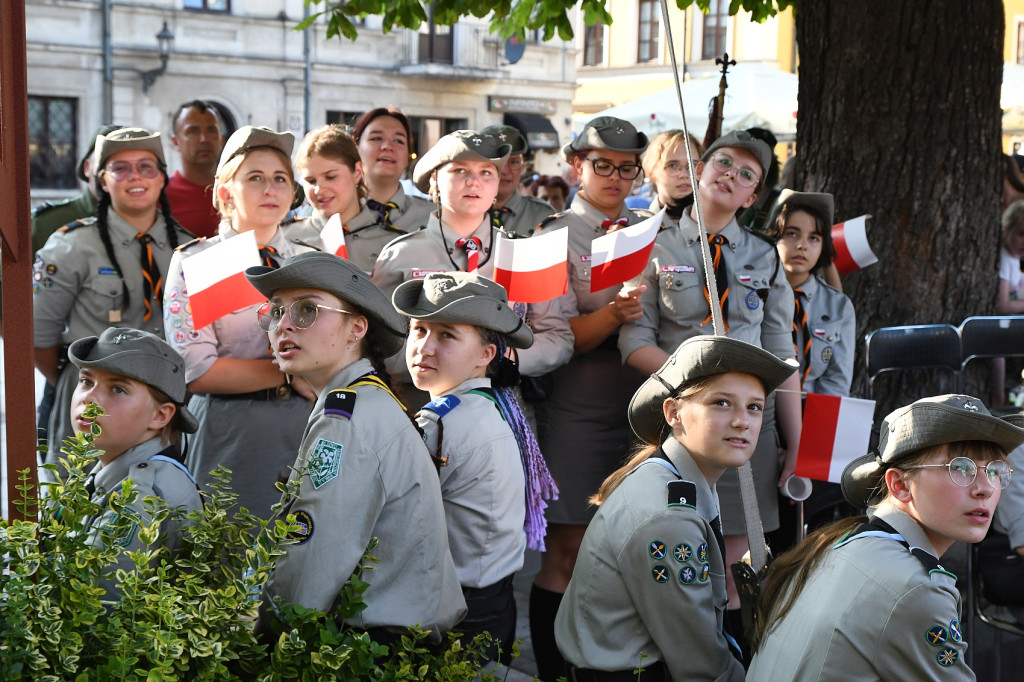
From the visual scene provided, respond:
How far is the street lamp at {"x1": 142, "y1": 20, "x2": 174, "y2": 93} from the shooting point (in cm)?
2573

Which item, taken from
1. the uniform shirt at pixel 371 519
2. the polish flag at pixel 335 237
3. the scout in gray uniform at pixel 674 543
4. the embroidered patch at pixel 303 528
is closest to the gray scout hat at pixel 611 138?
the polish flag at pixel 335 237

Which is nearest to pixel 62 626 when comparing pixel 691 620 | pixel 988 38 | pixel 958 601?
pixel 691 620

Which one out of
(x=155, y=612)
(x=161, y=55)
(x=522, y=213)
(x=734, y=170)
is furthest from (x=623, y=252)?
(x=161, y=55)

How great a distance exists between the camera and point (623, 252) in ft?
13.9

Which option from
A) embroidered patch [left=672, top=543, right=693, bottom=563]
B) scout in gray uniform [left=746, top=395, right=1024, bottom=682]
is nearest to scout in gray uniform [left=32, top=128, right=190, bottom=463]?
embroidered patch [left=672, top=543, right=693, bottom=563]

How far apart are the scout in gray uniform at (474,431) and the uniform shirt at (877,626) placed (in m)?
1.02

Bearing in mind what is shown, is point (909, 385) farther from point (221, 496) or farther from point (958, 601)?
point (221, 496)

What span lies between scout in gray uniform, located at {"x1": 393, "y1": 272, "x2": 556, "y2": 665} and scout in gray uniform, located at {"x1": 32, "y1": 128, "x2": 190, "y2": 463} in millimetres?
1713

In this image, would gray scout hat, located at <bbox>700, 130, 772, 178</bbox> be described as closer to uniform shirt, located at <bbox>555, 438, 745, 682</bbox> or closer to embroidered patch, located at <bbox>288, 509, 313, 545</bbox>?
uniform shirt, located at <bbox>555, 438, 745, 682</bbox>

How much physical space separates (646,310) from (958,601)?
214 centimetres

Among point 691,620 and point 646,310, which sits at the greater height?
point 646,310

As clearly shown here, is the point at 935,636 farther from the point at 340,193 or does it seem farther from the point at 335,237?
the point at 340,193

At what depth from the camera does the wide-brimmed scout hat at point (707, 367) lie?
3.01 metres

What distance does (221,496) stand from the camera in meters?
2.50
